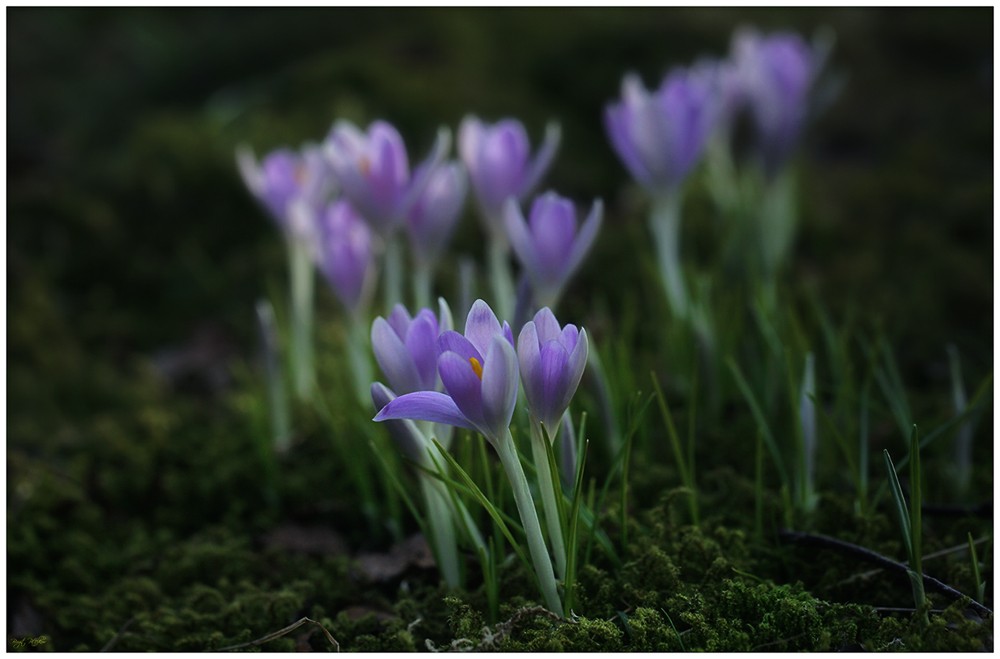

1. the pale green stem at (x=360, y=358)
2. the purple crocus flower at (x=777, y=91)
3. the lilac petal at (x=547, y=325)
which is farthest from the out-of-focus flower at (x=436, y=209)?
the purple crocus flower at (x=777, y=91)

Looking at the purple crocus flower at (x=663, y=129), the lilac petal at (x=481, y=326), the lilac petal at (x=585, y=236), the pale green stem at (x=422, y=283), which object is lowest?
the lilac petal at (x=481, y=326)

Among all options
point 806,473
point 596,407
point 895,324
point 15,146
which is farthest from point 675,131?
point 15,146

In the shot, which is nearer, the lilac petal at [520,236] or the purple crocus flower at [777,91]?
the lilac petal at [520,236]

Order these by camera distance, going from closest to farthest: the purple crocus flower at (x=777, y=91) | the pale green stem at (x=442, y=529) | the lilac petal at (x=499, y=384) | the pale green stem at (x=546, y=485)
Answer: the lilac petal at (x=499, y=384)
the pale green stem at (x=546, y=485)
the pale green stem at (x=442, y=529)
the purple crocus flower at (x=777, y=91)

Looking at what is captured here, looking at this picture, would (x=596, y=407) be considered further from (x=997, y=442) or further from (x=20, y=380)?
(x=20, y=380)

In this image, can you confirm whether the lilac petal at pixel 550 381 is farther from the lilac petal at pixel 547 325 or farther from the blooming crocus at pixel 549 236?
the blooming crocus at pixel 549 236

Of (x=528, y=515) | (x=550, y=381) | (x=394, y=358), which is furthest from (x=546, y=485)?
(x=394, y=358)

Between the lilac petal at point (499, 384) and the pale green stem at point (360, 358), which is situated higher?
the pale green stem at point (360, 358)

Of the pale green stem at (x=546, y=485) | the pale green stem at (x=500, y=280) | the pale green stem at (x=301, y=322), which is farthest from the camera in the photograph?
the pale green stem at (x=301, y=322)
